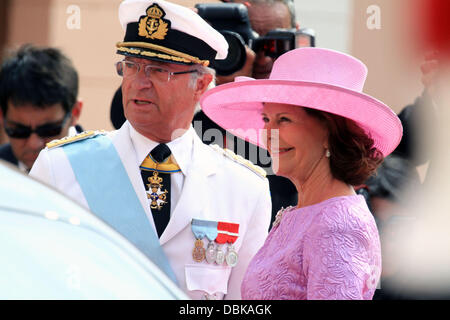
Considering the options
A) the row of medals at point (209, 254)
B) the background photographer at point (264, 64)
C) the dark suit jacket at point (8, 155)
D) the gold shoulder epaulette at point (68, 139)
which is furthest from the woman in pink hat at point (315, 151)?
the dark suit jacket at point (8, 155)

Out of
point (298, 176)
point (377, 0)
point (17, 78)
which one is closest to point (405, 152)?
point (298, 176)

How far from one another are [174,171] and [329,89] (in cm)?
65

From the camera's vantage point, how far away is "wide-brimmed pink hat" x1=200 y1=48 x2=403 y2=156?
2211 mm

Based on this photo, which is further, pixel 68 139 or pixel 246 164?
pixel 246 164

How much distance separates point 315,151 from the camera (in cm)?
226

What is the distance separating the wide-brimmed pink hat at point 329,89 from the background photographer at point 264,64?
0.85m

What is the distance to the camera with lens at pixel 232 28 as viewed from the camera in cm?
330

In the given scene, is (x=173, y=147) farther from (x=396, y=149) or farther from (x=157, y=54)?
(x=396, y=149)

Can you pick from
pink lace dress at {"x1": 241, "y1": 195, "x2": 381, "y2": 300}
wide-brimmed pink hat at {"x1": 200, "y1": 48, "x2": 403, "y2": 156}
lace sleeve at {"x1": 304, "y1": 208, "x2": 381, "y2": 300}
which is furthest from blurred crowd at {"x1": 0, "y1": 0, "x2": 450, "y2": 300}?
lace sleeve at {"x1": 304, "y1": 208, "x2": 381, "y2": 300}

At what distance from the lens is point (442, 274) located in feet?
12.1

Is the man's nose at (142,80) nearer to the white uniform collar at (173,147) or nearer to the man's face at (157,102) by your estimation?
the man's face at (157,102)

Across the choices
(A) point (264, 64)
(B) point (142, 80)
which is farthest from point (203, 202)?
(A) point (264, 64)

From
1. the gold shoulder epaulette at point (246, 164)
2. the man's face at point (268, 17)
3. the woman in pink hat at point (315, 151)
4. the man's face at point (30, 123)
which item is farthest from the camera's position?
the man's face at point (268, 17)

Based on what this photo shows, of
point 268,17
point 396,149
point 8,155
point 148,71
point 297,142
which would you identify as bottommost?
point 8,155
